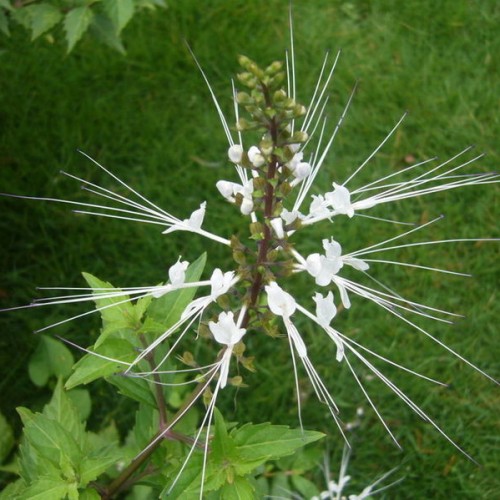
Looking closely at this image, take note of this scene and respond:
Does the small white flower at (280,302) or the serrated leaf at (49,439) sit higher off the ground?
the small white flower at (280,302)

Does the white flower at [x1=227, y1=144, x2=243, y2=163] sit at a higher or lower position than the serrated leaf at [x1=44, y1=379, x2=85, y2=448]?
higher

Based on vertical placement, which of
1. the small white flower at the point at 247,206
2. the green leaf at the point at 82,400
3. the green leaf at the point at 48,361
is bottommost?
the green leaf at the point at 82,400

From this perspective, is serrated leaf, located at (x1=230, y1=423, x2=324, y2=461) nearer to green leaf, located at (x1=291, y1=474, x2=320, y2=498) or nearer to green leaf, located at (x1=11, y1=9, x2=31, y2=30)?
green leaf, located at (x1=291, y1=474, x2=320, y2=498)

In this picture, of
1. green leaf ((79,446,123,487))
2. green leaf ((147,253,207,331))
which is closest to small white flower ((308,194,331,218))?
green leaf ((147,253,207,331))

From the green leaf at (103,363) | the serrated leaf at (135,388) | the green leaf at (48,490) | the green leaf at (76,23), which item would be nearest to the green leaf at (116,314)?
the green leaf at (103,363)

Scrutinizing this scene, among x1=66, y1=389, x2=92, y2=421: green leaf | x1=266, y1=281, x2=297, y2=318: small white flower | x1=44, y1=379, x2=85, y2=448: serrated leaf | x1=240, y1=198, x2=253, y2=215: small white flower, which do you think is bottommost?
x1=66, y1=389, x2=92, y2=421: green leaf

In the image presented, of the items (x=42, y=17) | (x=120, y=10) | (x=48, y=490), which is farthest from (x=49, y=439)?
(x=42, y=17)

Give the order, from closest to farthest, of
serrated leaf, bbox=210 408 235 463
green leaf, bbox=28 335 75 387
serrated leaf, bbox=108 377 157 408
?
serrated leaf, bbox=210 408 235 463 → serrated leaf, bbox=108 377 157 408 → green leaf, bbox=28 335 75 387

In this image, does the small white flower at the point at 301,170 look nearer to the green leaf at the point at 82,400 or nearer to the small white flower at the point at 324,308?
the small white flower at the point at 324,308
